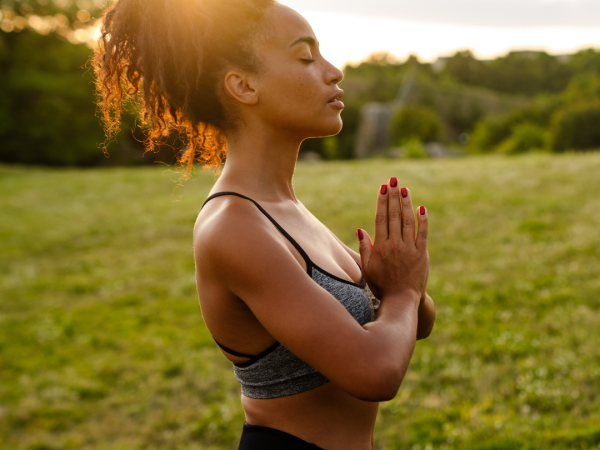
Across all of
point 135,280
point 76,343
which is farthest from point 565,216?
point 76,343

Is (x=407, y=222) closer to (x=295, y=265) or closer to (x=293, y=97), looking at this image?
(x=295, y=265)

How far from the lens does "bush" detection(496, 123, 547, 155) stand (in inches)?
1624

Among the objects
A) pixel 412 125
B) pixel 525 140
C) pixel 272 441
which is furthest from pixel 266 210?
pixel 525 140

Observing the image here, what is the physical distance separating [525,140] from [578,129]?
1160cm

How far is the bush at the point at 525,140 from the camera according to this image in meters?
41.2

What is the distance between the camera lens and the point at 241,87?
1778 millimetres

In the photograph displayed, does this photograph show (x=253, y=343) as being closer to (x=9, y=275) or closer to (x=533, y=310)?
(x=533, y=310)

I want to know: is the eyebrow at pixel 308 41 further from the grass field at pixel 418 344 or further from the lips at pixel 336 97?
the grass field at pixel 418 344

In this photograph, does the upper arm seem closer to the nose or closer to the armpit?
the armpit

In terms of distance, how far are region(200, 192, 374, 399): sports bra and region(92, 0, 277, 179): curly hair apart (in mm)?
388

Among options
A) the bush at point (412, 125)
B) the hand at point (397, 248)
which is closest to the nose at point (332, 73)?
the hand at point (397, 248)

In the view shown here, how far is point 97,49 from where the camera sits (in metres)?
2.23


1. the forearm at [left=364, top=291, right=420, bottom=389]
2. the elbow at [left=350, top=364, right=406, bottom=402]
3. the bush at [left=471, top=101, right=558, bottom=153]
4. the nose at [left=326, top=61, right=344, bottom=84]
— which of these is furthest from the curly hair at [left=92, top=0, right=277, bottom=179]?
the bush at [left=471, top=101, right=558, bottom=153]

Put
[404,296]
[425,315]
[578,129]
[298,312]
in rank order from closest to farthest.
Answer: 1. [298,312]
2. [404,296]
3. [425,315]
4. [578,129]
